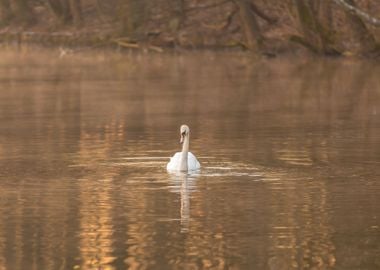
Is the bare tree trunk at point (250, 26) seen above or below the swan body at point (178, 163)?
above

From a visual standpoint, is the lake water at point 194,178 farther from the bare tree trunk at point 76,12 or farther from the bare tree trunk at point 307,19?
the bare tree trunk at point 76,12

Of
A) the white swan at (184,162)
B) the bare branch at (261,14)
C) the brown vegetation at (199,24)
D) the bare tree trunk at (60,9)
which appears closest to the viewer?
the white swan at (184,162)

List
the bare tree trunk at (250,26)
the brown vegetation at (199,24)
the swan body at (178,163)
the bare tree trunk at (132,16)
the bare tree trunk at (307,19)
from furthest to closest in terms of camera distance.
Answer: the bare tree trunk at (132,16)
the bare tree trunk at (250,26)
the brown vegetation at (199,24)
the bare tree trunk at (307,19)
the swan body at (178,163)

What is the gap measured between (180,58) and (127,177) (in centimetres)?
3425

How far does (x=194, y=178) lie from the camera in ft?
62.1

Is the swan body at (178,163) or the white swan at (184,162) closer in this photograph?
the white swan at (184,162)

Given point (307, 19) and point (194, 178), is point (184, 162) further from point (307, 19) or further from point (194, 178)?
point (307, 19)

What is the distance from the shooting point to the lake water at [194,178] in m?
13.6

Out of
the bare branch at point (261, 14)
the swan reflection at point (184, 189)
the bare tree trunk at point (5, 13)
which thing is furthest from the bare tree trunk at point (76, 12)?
Answer: the swan reflection at point (184, 189)

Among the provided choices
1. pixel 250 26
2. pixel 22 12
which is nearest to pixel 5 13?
pixel 22 12

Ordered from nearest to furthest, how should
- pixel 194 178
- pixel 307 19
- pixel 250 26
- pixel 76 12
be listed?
pixel 194 178 < pixel 307 19 < pixel 250 26 < pixel 76 12

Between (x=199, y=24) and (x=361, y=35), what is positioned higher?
(x=199, y=24)

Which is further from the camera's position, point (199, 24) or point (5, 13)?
point (5, 13)

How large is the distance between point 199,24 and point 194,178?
41.4 meters
